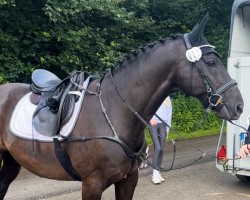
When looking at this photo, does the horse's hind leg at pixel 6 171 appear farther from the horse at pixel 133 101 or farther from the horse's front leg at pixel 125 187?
the horse's front leg at pixel 125 187

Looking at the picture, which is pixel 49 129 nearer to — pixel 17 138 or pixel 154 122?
pixel 17 138

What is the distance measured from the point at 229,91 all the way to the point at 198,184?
16.1 ft

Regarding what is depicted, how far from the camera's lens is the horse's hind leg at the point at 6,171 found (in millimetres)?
5102

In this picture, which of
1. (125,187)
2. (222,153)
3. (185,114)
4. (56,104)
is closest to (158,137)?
(222,153)

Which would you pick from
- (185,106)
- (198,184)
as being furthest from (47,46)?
(198,184)

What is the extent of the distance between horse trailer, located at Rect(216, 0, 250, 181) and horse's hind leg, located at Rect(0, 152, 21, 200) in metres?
3.62

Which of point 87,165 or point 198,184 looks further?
point 198,184

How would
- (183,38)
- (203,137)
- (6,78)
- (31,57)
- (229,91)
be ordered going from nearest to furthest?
(229,91) < (183,38) < (6,78) < (31,57) < (203,137)

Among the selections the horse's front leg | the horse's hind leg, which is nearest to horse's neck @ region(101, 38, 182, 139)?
the horse's front leg

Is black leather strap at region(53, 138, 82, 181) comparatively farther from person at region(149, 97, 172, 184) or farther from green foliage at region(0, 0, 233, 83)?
green foliage at region(0, 0, 233, 83)

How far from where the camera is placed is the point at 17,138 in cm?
461

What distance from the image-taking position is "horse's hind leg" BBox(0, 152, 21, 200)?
510 centimetres

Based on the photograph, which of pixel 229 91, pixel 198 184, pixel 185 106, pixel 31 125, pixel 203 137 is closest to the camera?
pixel 229 91

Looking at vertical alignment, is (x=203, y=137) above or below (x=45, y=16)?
below
